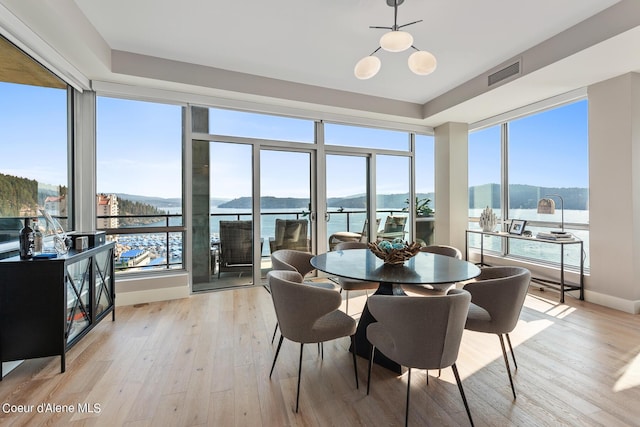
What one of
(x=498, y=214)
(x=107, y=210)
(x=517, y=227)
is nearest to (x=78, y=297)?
(x=107, y=210)

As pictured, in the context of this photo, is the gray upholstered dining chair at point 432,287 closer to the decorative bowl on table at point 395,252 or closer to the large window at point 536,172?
the decorative bowl on table at point 395,252

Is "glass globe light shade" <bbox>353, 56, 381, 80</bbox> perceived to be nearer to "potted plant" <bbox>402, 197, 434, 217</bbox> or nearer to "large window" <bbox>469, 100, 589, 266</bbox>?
"large window" <bbox>469, 100, 589, 266</bbox>

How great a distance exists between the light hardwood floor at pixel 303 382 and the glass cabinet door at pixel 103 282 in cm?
22

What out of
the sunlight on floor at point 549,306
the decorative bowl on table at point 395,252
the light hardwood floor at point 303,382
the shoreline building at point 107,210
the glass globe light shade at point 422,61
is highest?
the glass globe light shade at point 422,61

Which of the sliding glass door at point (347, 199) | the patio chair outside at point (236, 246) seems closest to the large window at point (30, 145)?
the patio chair outside at point (236, 246)

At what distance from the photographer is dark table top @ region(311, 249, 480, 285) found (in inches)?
73.4

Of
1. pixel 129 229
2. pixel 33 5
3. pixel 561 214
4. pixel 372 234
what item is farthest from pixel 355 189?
pixel 33 5

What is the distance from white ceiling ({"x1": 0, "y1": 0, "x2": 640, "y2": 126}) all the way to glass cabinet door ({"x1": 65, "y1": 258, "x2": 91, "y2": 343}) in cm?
193

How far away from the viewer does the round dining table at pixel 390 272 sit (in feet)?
6.11

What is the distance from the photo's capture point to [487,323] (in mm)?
1914

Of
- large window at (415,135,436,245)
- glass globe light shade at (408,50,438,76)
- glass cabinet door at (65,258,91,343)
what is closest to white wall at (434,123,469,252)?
large window at (415,135,436,245)

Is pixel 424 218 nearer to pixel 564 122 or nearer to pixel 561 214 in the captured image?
pixel 561 214

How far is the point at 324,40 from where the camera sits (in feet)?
10.1

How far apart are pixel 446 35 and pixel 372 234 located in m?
3.07
